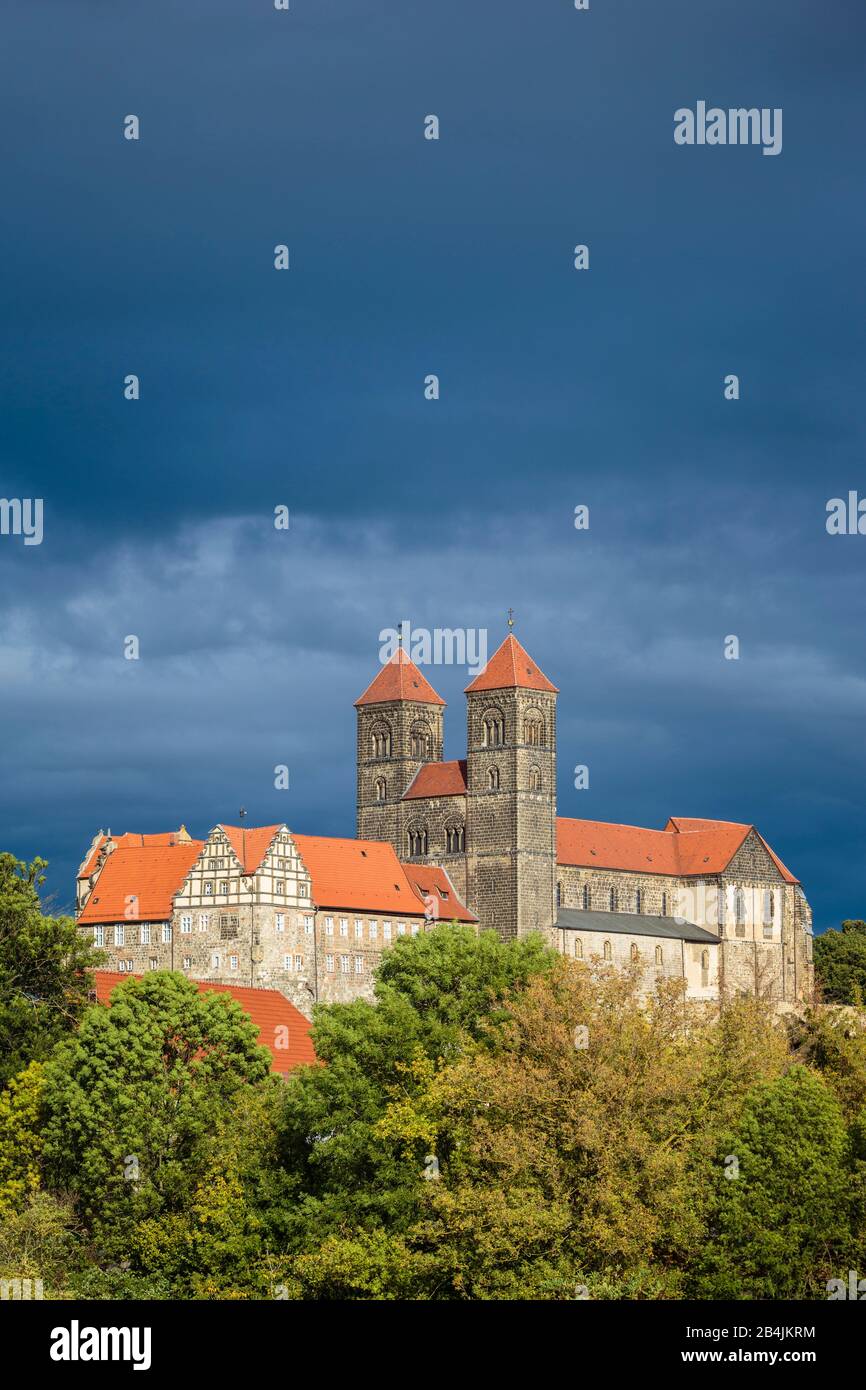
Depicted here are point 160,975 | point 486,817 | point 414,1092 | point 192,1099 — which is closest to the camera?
point 414,1092

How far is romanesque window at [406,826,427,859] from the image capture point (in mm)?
131250

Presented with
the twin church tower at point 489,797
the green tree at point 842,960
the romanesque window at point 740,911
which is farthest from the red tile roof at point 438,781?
the green tree at point 842,960

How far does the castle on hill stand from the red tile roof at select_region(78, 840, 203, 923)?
11cm

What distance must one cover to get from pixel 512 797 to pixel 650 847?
63.2 feet

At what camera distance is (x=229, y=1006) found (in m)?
62.2

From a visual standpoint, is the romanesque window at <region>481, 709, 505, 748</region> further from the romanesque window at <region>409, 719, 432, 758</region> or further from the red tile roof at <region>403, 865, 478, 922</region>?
the red tile roof at <region>403, 865, 478, 922</region>

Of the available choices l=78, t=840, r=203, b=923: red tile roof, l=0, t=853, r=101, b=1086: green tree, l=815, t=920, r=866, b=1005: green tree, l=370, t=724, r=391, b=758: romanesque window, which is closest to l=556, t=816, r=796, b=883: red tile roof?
l=815, t=920, r=866, b=1005: green tree

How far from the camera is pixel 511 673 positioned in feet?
428

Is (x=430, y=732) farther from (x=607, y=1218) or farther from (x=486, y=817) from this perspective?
(x=607, y=1218)

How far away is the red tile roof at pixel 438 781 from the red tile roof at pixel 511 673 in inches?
194

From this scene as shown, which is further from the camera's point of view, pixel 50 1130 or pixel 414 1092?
pixel 50 1130

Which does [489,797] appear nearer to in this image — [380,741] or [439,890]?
[439,890]
